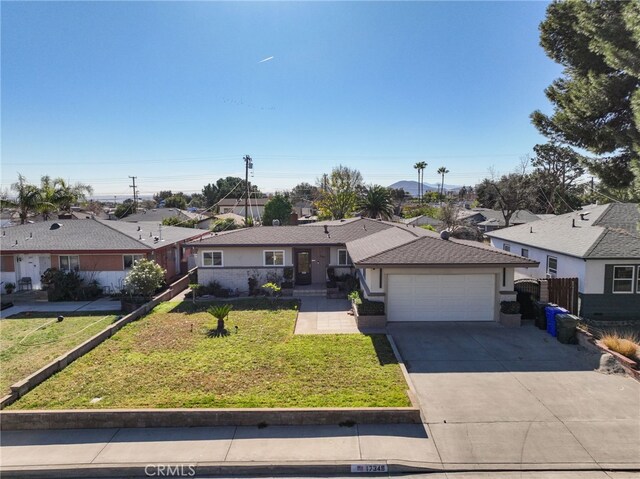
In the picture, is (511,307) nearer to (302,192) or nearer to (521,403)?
(521,403)

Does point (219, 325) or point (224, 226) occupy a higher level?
point (224, 226)

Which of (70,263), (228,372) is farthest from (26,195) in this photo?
(228,372)

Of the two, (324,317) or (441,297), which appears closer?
(441,297)

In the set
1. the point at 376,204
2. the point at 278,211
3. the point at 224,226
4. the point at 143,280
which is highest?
the point at 376,204

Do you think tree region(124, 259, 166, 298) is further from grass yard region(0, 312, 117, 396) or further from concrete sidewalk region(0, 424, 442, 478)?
concrete sidewalk region(0, 424, 442, 478)

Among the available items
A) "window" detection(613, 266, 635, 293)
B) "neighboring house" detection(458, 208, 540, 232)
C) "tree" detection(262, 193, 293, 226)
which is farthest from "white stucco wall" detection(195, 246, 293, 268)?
"neighboring house" detection(458, 208, 540, 232)

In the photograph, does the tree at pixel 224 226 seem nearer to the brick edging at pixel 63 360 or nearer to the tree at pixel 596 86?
the brick edging at pixel 63 360

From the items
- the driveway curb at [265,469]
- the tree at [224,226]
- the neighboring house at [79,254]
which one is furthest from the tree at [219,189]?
the driveway curb at [265,469]
